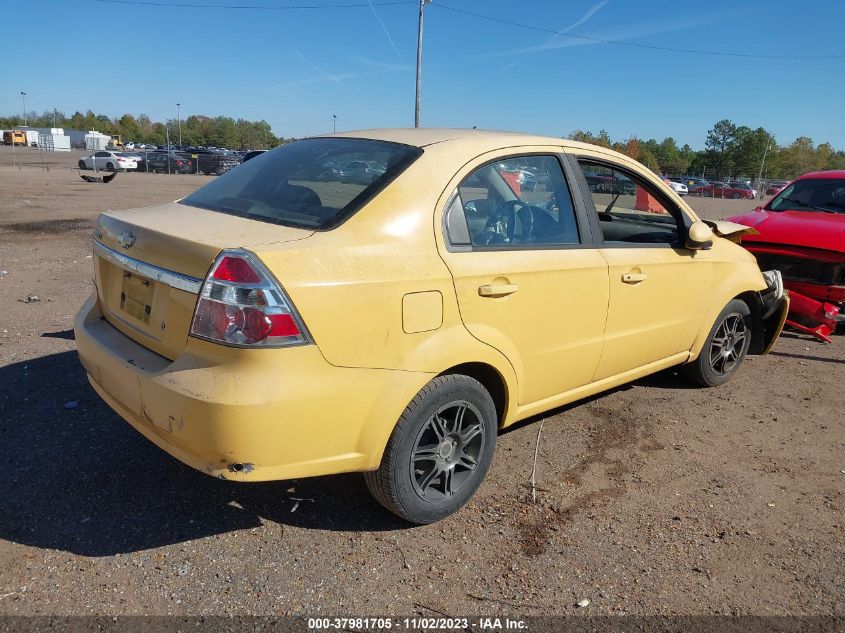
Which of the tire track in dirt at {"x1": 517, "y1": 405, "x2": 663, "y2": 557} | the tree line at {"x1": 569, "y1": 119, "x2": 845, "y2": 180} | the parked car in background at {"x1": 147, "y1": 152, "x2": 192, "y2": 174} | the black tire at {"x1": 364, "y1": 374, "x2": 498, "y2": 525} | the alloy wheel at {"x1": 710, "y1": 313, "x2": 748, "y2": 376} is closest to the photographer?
the black tire at {"x1": 364, "y1": 374, "x2": 498, "y2": 525}

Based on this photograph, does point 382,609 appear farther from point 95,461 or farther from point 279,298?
point 95,461

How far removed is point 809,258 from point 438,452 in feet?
17.2

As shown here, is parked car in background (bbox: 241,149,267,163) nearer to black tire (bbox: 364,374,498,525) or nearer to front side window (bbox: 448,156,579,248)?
front side window (bbox: 448,156,579,248)

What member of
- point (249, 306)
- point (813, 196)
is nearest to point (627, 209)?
point (249, 306)

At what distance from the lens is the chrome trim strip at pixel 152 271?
2.41 meters

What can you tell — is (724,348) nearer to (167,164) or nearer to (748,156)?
(167,164)

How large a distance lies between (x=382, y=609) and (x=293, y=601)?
1.14 ft

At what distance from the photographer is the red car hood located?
6203 mm

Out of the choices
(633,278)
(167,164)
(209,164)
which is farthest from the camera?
(209,164)

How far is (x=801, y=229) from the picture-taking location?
646cm

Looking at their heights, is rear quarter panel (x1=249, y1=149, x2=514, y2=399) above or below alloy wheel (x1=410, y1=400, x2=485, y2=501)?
above

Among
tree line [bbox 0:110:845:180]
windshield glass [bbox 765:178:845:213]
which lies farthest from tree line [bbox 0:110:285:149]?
windshield glass [bbox 765:178:845:213]

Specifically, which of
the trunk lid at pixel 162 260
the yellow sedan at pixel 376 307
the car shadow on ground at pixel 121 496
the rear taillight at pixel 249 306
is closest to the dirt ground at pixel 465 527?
the car shadow on ground at pixel 121 496

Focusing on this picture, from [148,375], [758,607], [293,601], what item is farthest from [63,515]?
[758,607]
